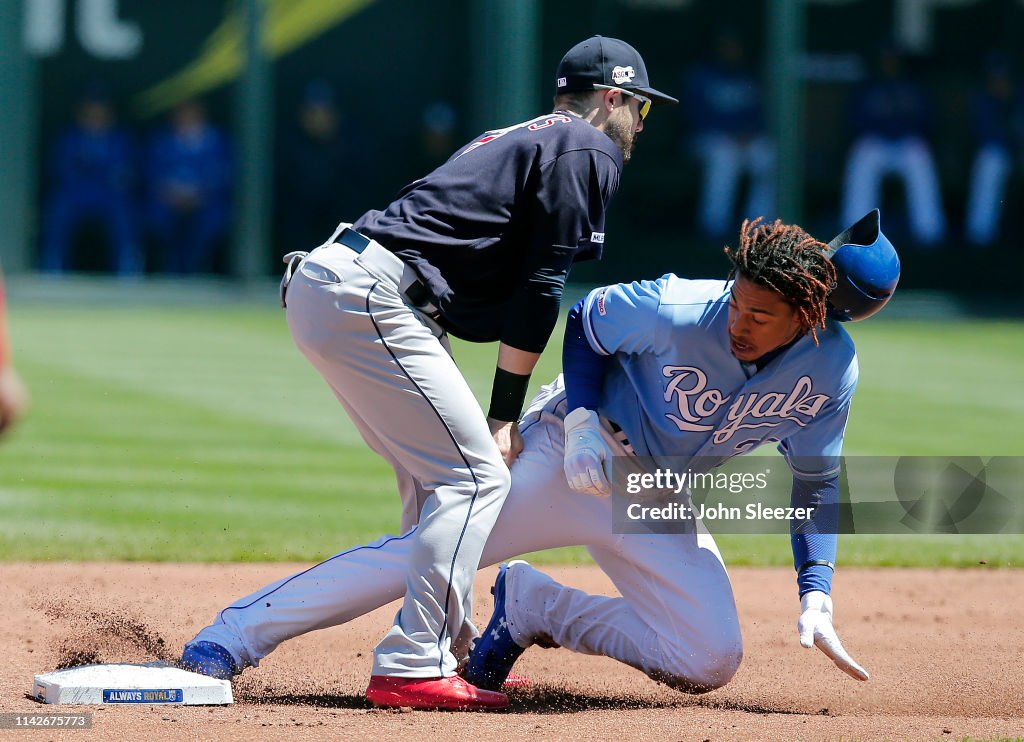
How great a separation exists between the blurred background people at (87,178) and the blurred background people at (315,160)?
5.20ft

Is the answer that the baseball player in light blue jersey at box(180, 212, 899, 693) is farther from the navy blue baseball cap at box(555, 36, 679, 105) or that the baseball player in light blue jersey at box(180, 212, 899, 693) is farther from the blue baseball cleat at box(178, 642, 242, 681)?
the navy blue baseball cap at box(555, 36, 679, 105)

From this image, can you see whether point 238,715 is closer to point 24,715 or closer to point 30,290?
point 24,715

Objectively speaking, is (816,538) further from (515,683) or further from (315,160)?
(315,160)

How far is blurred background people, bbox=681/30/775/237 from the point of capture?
1634 centimetres

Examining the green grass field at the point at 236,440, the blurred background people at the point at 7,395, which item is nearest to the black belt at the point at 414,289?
the blurred background people at the point at 7,395

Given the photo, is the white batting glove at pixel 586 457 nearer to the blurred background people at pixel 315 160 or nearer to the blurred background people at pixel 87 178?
the blurred background people at pixel 315 160

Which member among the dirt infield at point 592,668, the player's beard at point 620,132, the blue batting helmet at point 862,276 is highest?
the player's beard at point 620,132

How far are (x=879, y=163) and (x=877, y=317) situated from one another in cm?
186

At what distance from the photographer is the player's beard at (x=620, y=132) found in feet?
14.3

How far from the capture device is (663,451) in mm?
4469

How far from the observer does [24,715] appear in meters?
3.90

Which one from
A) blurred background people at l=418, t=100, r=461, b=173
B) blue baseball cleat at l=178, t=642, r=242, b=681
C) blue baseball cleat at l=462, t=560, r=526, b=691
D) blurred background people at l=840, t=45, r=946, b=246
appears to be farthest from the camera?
blurred background people at l=840, t=45, r=946, b=246

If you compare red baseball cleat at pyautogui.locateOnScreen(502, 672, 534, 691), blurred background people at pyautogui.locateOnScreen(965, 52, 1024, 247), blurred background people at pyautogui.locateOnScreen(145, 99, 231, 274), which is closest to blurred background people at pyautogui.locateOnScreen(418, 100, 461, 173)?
blurred background people at pyautogui.locateOnScreen(145, 99, 231, 274)

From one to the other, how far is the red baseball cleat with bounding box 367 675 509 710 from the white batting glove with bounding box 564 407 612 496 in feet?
2.12
